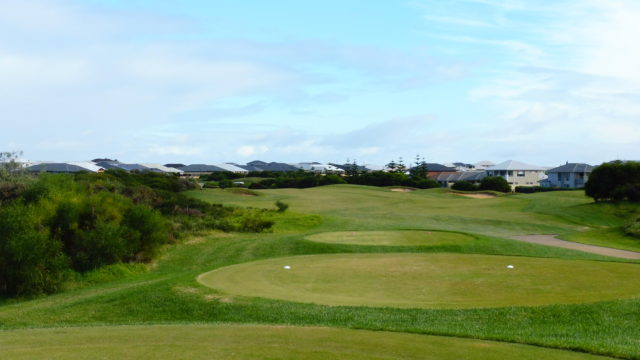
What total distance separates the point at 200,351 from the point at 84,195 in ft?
69.3

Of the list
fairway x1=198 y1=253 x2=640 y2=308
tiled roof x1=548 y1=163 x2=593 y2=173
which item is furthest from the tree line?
tiled roof x1=548 y1=163 x2=593 y2=173

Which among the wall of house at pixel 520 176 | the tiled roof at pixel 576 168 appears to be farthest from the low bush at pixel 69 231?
the wall of house at pixel 520 176

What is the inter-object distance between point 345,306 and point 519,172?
11211 cm

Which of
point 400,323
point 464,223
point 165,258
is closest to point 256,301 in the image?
point 400,323

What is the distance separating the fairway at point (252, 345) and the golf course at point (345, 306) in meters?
0.03

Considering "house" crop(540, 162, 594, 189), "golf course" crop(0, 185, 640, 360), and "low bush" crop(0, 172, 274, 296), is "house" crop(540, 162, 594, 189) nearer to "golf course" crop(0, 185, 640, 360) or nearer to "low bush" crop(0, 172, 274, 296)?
"low bush" crop(0, 172, 274, 296)

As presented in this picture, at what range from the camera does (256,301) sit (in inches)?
603

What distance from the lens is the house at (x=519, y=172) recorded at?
11919cm

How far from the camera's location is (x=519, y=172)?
120125 mm

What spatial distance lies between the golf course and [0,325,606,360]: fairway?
0.03 m

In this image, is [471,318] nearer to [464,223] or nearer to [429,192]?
[464,223]

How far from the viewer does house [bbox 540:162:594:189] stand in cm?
10197

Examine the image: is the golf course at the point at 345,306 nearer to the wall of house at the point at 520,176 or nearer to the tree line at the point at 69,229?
the tree line at the point at 69,229

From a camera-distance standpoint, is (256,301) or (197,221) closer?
(256,301)
